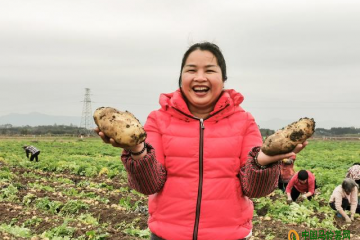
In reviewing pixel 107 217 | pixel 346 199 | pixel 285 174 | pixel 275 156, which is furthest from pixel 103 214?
pixel 275 156

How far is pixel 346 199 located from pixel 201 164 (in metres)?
6.48

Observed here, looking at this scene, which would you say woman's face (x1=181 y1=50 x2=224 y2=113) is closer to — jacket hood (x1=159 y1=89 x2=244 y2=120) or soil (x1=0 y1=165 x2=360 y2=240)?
jacket hood (x1=159 y1=89 x2=244 y2=120)

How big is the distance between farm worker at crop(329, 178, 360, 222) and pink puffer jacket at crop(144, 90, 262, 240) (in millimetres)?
5865

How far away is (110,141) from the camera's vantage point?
172 centimetres

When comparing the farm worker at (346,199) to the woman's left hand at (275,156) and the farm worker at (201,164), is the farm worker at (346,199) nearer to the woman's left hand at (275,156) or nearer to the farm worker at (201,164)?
the farm worker at (201,164)

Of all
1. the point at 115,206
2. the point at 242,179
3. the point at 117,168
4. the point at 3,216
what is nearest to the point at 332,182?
the point at 115,206

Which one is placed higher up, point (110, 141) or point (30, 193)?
point (110, 141)

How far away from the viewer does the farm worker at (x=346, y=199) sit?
7145 millimetres

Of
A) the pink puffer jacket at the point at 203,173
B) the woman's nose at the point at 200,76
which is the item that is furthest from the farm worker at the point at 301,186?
the woman's nose at the point at 200,76

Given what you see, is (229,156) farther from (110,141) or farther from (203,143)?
(110,141)

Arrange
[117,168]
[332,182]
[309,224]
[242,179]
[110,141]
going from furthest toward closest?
1. [117,168]
2. [332,182]
3. [309,224]
4. [242,179]
5. [110,141]

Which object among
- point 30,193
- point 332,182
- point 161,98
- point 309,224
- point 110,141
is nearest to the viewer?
point 110,141

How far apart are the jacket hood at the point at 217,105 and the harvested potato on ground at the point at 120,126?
0.87 ft

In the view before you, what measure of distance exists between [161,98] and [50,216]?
5287 mm
